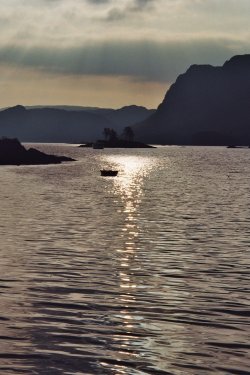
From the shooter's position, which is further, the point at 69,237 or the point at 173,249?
the point at 69,237

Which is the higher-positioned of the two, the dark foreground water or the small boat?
the dark foreground water

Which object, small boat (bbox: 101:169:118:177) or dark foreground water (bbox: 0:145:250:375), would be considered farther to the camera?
small boat (bbox: 101:169:118:177)

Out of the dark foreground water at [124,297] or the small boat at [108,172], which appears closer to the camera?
the dark foreground water at [124,297]

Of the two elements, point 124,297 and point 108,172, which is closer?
point 124,297

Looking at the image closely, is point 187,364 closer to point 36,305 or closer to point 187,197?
point 36,305

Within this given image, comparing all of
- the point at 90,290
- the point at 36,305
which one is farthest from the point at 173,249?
the point at 36,305

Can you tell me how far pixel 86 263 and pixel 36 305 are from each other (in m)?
10.6

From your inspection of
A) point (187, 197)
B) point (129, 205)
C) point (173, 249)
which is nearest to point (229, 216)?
point (129, 205)

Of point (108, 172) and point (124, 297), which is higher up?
point (124, 297)

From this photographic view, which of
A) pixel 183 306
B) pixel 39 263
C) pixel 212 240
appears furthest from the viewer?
pixel 212 240

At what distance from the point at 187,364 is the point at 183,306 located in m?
7.31

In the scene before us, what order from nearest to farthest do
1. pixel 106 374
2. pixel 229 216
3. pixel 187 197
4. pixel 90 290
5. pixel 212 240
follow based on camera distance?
pixel 106 374 → pixel 90 290 → pixel 212 240 → pixel 229 216 → pixel 187 197

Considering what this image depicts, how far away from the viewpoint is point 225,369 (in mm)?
19062

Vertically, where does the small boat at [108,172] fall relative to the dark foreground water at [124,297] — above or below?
below
